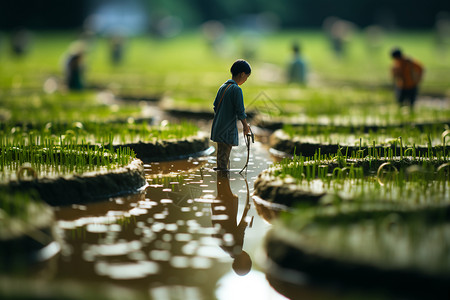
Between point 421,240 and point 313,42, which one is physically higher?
point 313,42

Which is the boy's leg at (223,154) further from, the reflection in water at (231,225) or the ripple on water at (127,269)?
the ripple on water at (127,269)

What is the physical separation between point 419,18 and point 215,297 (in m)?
50.5

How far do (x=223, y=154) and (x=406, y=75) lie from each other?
735cm

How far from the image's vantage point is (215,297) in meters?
4.89

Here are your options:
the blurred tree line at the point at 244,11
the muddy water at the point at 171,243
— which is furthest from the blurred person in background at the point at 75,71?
the blurred tree line at the point at 244,11

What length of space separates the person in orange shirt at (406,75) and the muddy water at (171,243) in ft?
24.6

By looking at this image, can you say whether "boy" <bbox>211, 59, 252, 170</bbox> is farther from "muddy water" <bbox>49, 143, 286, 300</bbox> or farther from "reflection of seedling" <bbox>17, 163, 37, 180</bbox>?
"reflection of seedling" <bbox>17, 163, 37, 180</bbox>

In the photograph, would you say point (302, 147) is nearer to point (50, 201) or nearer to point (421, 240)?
point (50, 201)

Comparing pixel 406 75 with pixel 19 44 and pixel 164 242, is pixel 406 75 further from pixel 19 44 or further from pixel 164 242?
pixel 19 44

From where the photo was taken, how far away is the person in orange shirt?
1484 centimetres

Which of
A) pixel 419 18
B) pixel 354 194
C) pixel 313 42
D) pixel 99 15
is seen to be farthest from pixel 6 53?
pixel 354 194

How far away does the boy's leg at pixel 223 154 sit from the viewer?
9.07 m

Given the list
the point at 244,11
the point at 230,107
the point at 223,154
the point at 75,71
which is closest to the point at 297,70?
the point at 75,71

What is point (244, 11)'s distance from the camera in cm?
5562
